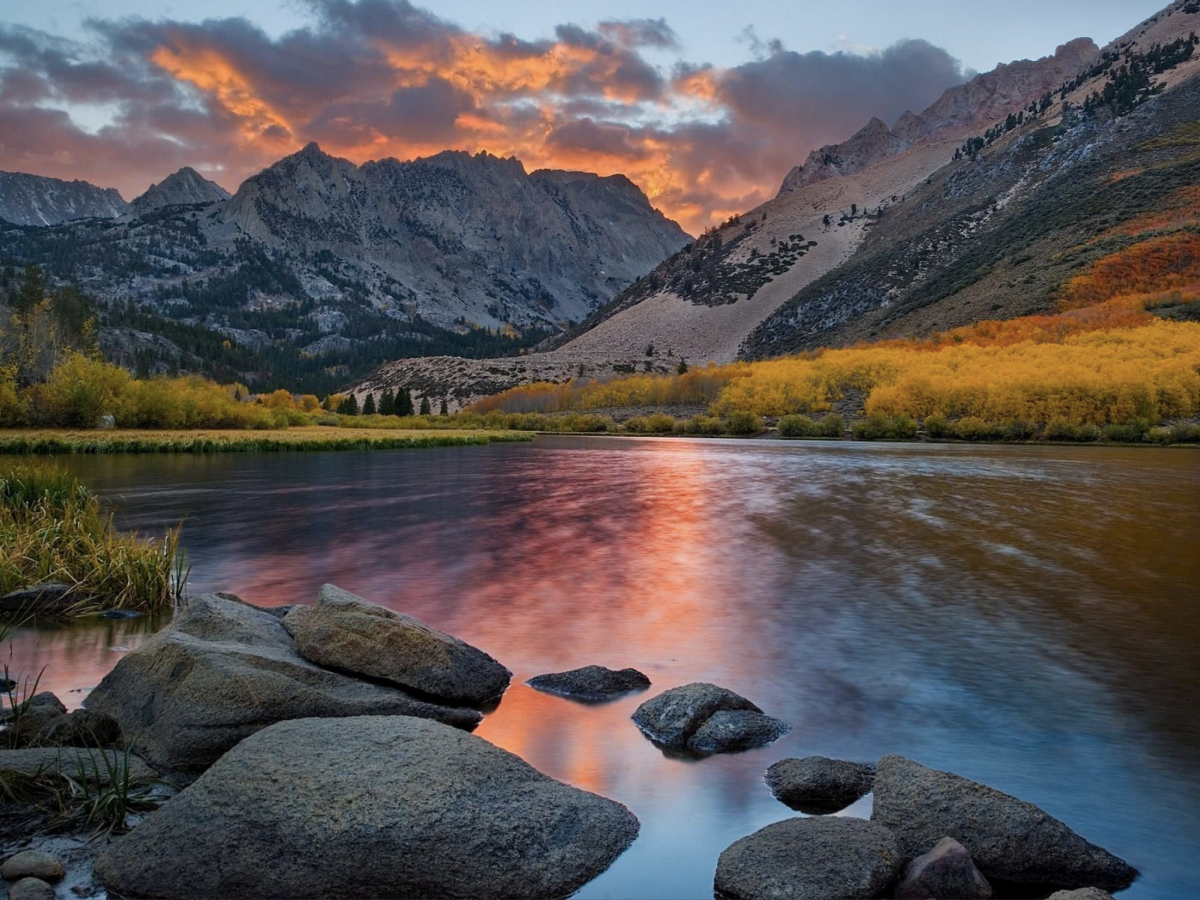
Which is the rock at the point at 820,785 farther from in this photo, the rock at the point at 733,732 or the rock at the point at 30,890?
the rock at the point at 30,890

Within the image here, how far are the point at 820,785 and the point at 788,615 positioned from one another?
8.27 meters

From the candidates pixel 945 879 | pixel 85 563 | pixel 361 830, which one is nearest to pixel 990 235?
pixel 85 563

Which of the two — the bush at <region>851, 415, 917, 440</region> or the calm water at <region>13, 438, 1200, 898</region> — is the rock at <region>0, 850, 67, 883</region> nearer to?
the calm water at <region>13, 438, 1200, 898</region>

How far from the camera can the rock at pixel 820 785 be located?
6.93 metres

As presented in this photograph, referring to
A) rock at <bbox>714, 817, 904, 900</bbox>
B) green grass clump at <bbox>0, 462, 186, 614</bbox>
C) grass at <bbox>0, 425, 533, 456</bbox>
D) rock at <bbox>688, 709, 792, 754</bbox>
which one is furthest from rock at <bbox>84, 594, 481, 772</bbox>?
grass at <bbox>0, 425, 533, 456</bbox>

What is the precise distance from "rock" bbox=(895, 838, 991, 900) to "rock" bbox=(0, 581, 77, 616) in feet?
41.4

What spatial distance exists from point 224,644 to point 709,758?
498cm

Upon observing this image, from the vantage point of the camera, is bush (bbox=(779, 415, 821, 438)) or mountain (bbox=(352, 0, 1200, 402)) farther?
mountain (bbox=(352, 0, 1200, 402))

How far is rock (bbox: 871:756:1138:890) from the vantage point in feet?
18.7

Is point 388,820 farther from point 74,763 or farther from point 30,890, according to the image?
point 74,763

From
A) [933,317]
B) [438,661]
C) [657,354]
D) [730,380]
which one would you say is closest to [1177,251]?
[933,317]

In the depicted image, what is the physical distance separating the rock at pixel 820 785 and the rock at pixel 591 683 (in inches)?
116

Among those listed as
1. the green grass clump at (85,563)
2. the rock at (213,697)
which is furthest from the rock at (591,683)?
the green grass clump at (85,563)

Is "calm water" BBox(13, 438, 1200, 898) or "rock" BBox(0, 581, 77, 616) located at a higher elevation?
"rock" BBox(0, 581, 77, 616)
